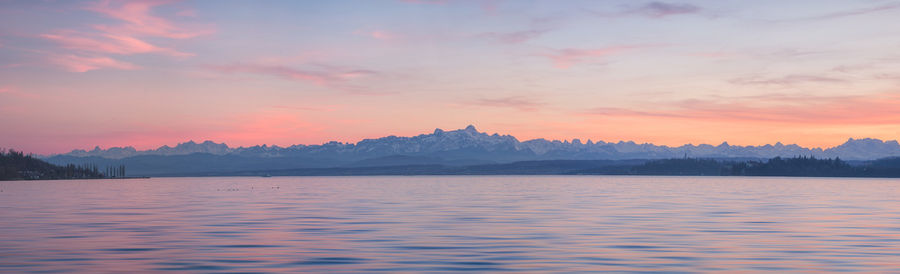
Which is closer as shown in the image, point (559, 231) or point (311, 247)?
point (311, 247)

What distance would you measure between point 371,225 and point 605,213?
2199 centimetres

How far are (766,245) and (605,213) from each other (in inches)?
1058

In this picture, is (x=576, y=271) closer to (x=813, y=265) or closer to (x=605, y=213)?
(x=813, y=265)

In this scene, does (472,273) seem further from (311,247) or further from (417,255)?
(311,247)

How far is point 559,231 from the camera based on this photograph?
48.5m

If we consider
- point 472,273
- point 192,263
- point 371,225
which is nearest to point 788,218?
point 371,225

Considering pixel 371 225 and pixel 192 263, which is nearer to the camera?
pixel 192 263

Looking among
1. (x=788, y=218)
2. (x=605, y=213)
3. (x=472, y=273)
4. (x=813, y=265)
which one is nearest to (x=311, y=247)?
(x=472, y=273)

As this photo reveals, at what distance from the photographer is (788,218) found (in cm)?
6206

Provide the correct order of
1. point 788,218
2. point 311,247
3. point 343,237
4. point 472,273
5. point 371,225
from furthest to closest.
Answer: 1. point 788,218
2. point 371,225
3. point 343,237
4. point 311,247
5. point 472,273

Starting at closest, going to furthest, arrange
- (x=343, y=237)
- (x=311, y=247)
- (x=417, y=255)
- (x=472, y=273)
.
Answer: (x=472, y=273), (x=417, y=255), (x=311, y=247), (x=343, y=237)

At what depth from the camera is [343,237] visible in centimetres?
4506

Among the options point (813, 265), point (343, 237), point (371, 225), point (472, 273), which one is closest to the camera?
point (472, 273)

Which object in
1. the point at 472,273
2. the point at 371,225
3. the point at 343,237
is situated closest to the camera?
the point at 472,273
